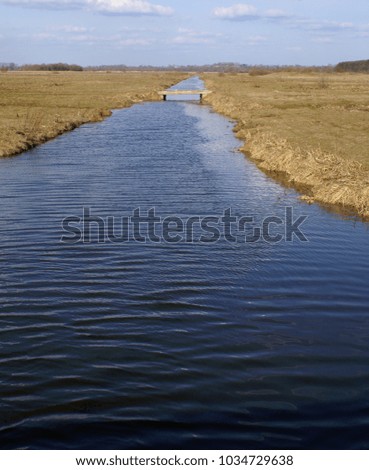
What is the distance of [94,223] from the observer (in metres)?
17.1

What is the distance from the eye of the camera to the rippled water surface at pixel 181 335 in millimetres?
7566

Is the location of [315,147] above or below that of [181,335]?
above

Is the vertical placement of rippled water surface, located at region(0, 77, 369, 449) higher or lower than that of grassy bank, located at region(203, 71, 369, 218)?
lower

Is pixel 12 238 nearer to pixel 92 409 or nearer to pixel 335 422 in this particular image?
pixel 92 409

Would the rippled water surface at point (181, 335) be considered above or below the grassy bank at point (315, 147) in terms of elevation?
below

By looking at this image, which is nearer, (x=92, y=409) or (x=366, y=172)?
(x=92, y=409)

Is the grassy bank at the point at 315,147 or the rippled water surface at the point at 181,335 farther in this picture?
the grassy bank at the point at 315,147

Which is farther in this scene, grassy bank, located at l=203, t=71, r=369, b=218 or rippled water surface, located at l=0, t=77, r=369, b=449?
grassy bank, located at l=203, t=71, r=369, b=218

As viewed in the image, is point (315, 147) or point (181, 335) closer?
point (181, 335)

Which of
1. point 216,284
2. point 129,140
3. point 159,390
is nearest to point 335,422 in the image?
point 159,390

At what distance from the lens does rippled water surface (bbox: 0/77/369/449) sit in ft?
24.8

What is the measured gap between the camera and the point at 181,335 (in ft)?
33.3
